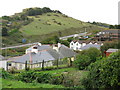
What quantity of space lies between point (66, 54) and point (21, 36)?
1249 inches

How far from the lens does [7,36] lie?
58938 mm

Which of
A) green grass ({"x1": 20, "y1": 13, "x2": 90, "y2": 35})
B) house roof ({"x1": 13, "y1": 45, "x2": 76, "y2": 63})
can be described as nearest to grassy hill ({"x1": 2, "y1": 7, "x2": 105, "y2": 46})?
green grass ({"x1": 20, "y1": 13, "x2": 90, "y2": 35})

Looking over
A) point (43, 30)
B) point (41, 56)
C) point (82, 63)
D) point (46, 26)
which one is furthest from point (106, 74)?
point (46, 26)

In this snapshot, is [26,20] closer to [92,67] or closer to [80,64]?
[80,64]

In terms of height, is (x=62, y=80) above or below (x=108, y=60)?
below

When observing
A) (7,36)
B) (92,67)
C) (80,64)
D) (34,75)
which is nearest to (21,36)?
(7,36)

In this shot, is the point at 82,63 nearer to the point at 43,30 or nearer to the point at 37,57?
the point at 37,57

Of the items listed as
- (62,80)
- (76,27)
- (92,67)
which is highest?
(76,27)

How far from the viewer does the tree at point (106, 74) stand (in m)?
10.5

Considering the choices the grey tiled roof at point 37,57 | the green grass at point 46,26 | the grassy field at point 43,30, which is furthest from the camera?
the green grass at point 46,26

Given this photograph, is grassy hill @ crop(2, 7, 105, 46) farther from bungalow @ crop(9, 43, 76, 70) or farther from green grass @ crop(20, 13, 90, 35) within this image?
bungalow @ crop(9, 43, 76, 70)

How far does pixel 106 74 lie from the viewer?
422 inches

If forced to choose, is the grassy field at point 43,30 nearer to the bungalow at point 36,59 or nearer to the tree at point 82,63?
the bungalow at point 36,59

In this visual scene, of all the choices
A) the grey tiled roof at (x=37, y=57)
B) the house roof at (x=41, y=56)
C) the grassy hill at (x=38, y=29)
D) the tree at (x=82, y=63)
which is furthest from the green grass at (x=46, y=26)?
the tree at (x=82, y=63)
